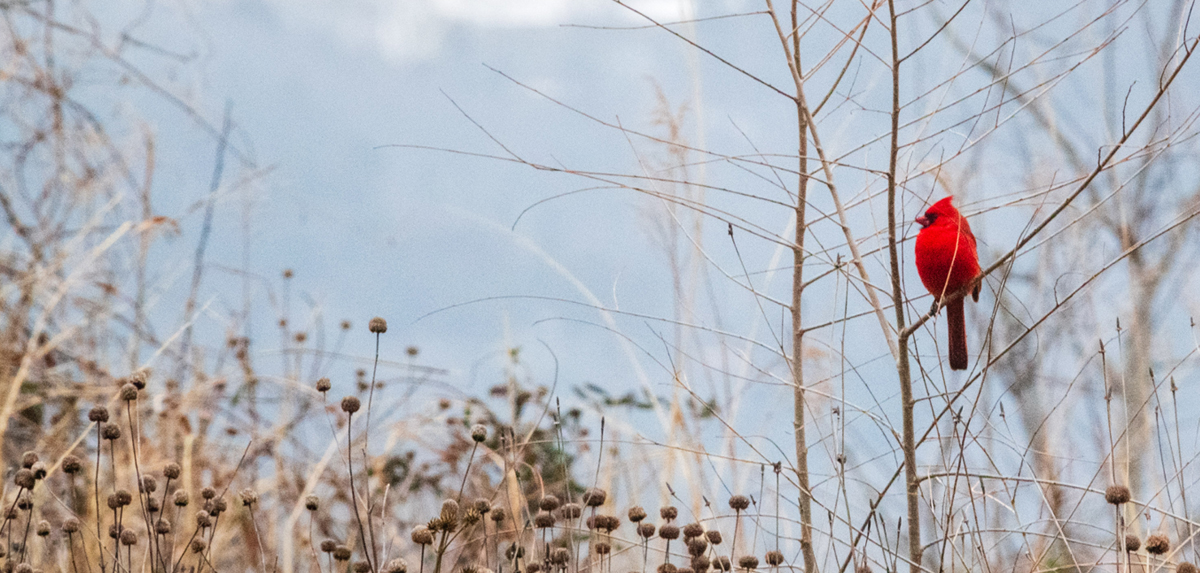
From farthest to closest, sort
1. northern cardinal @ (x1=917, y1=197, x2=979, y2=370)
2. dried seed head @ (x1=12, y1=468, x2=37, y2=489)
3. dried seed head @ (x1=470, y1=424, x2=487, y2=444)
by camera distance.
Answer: dried seed head @ (x1=12, y1=468, x2=37, y2=489) < dried seed head @ (x1=470, y1=424, x2=487, y2=444) < northern cardinal @ (x1=917, y1=197, x2=979, y2=370)

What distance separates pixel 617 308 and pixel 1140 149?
0.80m

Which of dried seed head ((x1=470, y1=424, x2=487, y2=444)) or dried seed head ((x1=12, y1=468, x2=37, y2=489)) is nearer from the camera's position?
dried seed head ((x1=470, y1=424, x2=487, y2=444))

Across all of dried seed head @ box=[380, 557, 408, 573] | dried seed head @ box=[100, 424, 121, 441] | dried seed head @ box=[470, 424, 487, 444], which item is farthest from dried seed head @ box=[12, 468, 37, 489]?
dried seed head @ box=[470, 424, 487, 444]

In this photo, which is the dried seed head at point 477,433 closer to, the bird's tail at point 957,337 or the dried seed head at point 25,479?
the bird's tail at point 957,337

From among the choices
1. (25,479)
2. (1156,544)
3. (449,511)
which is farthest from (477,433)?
(1156,544)

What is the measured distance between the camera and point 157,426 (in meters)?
3.87

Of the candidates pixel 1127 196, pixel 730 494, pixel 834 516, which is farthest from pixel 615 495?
pixel 1127 196

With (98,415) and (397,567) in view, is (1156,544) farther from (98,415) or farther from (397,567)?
(98,415)

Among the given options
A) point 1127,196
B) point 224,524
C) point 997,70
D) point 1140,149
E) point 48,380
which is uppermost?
point 1127,196

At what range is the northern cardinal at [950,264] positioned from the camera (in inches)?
59.0

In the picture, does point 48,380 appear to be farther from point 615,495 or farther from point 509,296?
point 509,296

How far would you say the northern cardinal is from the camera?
4.91ft

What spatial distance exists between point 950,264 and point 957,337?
12 cm

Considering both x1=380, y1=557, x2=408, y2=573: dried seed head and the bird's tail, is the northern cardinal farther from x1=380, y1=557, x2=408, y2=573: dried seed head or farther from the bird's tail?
x1=380, y1=557, x2=408, y2=573: dried seed head
